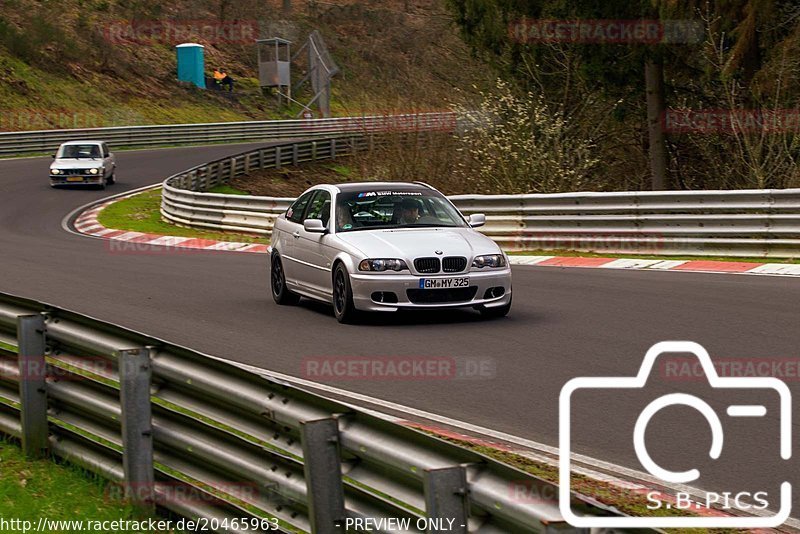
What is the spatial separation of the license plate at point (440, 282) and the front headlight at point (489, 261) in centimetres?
21

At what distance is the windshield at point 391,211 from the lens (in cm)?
1385

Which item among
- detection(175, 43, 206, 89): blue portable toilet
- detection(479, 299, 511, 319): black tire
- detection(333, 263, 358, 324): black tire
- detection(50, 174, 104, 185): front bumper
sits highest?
detection(175, 43, 206, 89): blue portable toilet

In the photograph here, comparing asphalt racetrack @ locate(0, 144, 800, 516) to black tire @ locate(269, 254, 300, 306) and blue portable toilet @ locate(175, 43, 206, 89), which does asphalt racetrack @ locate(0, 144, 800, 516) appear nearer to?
black tire @ locate(269, 254, 300, 306)

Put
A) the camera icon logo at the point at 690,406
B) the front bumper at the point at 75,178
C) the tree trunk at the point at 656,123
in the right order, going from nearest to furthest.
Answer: the camera icon logo at the point at 690,406 < the tree trunk at the point at 656,123 < the front bumper at the point at 75,178

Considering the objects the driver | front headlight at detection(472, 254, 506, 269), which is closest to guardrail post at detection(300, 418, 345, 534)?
front headlight at detection(472, 254, 506, 269)

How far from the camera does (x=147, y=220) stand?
104 feet

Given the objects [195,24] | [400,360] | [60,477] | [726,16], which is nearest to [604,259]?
[726,16]

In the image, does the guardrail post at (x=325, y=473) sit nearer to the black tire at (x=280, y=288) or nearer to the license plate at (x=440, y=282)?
the license plate at (x=440, y=282)

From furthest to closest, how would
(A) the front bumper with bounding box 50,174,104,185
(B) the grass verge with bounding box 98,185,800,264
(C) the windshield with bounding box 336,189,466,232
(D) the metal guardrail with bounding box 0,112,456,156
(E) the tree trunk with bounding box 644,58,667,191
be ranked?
(D) the metal guardrail with bounding box 0,112,456,156
(A) the front bumper with bounding box 50,174,104,185
(E) the tree trunk with bounding box 644,58,667,191
(B) the grass verge with bounding box 98,185,800,264
(C) the windshield with bounding box 336,189,466,232

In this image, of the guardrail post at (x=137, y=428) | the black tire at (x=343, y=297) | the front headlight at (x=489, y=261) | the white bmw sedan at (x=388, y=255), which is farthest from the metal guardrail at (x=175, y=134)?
the guardrail post at (x=137, y=428)

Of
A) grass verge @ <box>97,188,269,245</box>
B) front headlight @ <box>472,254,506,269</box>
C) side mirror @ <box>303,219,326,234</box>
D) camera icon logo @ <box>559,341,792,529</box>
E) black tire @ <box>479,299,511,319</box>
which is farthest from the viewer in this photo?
grass verge @ <box>97,188,269,245</box>

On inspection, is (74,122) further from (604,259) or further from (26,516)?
(26,516)

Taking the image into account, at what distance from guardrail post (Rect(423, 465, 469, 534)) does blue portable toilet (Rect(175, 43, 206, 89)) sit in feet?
226

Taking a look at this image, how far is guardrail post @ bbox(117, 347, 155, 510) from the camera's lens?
626 centimetres
